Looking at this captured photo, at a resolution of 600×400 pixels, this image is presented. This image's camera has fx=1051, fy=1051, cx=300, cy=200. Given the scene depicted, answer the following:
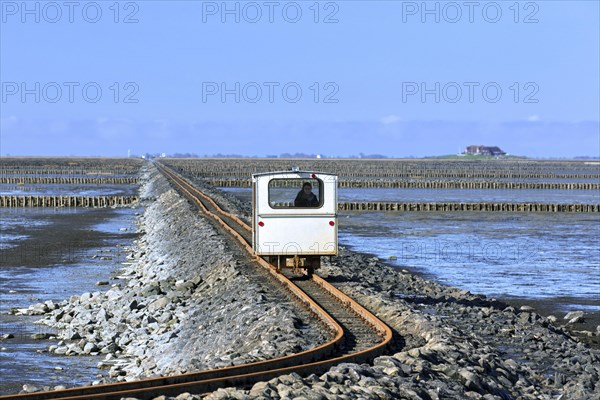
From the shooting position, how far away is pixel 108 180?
107562mm

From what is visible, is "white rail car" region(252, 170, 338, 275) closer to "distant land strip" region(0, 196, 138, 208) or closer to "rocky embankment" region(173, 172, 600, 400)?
"rocky embankment" region(173, 172, 600, 400)

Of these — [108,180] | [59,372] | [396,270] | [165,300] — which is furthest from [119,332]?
[108,180]

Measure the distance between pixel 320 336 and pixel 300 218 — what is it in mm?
5381

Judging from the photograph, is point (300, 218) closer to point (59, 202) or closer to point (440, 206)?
point (440, 206)

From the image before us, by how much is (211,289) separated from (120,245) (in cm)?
1774

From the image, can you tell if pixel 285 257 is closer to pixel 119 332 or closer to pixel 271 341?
pixel 119 332

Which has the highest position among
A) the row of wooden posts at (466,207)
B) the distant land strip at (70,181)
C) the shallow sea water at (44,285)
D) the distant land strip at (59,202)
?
the distant land strip at (70,181)

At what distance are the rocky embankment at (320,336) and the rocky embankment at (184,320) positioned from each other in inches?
Answer: 1.5

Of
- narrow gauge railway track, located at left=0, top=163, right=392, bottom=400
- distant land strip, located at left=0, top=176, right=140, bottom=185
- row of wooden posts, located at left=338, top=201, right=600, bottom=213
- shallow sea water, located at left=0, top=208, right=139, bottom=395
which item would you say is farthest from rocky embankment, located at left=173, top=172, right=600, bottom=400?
distant land strip, located at left=0, top=176, right=140, bottom=185

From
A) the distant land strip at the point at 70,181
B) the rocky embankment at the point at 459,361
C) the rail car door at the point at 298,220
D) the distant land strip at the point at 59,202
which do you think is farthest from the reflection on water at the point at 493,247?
the distant land strip at the point at 70,181

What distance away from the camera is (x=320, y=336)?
14.5m

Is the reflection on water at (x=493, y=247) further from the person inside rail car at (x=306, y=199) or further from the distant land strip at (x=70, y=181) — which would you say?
the distant land strip at (x=70, y=181)

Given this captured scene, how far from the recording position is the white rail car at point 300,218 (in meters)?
19.7

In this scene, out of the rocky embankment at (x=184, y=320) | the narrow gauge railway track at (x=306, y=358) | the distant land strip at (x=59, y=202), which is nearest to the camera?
the narrow gauge railway track at (x=306, y=358)
